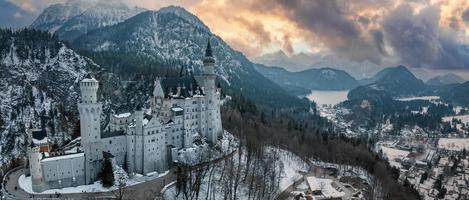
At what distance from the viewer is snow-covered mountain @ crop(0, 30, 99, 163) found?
136m

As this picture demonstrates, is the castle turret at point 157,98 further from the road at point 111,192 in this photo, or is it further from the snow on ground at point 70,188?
the snow on ground at point 70,188

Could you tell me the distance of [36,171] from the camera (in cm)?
6159

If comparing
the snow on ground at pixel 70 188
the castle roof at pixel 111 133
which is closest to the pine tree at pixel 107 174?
the snow on ground at pixel 70 188

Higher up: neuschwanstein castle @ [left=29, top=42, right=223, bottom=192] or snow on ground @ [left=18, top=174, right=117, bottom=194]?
neuschwanstein castle @ [left=29, top=42, right=223, bottom=192]

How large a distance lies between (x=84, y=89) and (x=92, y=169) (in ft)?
45.5

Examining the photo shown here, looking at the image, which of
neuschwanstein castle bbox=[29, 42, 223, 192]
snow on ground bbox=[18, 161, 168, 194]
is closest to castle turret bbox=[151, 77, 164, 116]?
neuschwanstein castle bbox=[29, 42, 223, 192]

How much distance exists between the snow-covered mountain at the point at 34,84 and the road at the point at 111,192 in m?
62.8

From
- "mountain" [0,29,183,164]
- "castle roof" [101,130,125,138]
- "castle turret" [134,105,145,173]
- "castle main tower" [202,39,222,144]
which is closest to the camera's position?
"castle roof" [101,130,125,138]

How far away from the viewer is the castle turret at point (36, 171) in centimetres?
6153

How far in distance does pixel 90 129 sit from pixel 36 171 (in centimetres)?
1051

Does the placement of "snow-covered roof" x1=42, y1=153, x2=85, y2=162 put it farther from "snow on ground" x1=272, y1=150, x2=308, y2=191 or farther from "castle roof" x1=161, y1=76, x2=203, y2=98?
"snow on ground" x1=272, y1=150, x2=308, y2=191

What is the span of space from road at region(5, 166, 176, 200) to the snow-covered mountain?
62768 millimetres

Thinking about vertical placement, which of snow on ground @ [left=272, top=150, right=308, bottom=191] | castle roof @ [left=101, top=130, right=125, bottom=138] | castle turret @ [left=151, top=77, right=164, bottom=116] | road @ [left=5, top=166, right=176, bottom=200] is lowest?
snow on ground @ [left=272, top=150, right=308, bottom=191]

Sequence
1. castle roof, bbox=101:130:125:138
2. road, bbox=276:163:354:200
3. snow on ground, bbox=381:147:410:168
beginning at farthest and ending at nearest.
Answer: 1. snow on ground, bbox=381:147:410:168
2. road, bbox=276:163:354:200
3. castle roof, bbox=101:130:125:138
